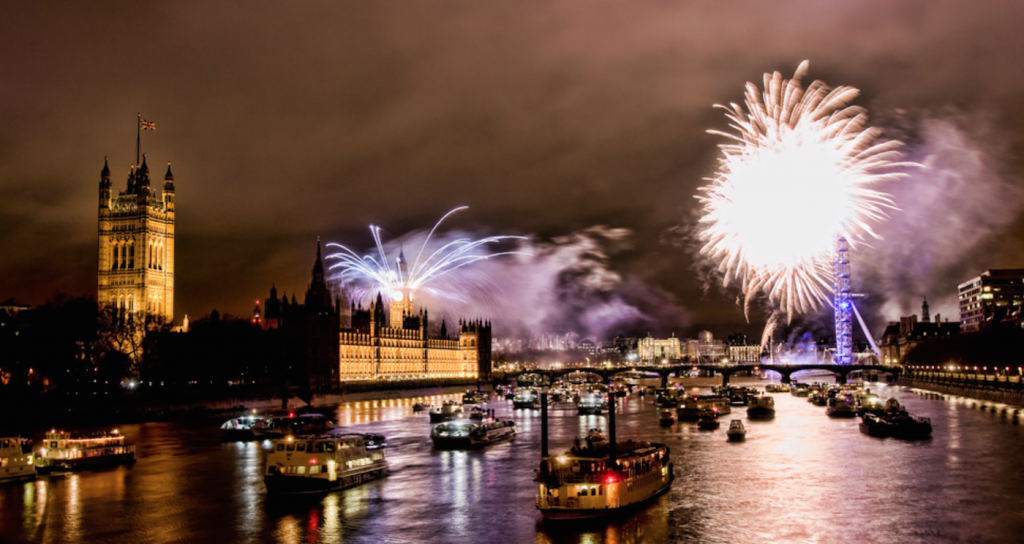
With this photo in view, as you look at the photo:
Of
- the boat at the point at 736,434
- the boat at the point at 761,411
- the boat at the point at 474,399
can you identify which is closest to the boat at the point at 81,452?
the boat at the point at 736,434

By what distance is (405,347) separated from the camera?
526ft

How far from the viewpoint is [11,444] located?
42250mm

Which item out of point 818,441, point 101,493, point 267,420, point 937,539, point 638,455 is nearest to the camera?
point 937,539

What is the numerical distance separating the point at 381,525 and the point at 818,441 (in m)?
32.7

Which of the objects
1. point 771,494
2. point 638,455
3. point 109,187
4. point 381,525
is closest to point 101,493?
point 381,525

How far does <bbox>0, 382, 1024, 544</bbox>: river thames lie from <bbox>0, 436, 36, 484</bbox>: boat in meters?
0.77

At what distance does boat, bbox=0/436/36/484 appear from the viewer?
4181 cm

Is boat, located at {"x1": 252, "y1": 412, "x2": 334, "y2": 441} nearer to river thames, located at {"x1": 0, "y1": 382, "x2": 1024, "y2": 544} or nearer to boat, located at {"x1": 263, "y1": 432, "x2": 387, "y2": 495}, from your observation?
river thames, located at {"x1": 0, "y1": 382, "x2": 1024, "y2": 544}

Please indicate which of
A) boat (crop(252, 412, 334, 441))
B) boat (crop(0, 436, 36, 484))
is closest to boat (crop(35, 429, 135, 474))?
boat (crop(0, 436, 36, 484))

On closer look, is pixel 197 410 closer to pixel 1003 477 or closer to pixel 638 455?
pixel 638 455

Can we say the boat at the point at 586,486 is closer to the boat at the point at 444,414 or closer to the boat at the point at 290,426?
the boat at the point at 290,426

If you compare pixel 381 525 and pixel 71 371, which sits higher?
pixel 71 371

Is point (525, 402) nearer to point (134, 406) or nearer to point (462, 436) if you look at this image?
point (134, 406)

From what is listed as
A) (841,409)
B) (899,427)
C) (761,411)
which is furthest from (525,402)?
(899,427)
